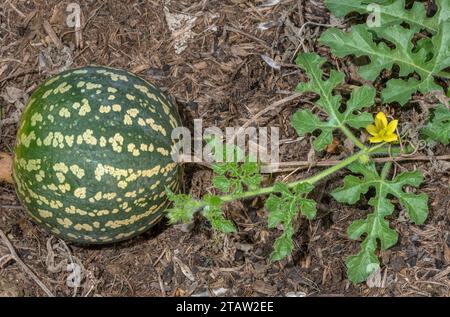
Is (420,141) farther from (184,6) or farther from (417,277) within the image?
(184,6)

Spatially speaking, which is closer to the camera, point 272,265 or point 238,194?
point 238,194

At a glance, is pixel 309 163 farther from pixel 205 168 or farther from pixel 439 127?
pixel 439 127

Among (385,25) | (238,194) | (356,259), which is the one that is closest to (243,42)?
(385,25)

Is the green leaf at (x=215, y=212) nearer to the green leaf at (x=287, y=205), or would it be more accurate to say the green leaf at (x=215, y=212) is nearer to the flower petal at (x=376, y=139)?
the green leaf at (x=287, y=205)

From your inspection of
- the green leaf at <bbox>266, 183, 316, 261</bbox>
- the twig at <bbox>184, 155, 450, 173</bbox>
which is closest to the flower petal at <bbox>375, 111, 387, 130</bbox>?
the twig at <bbox>184, 155, 450, 173</bbox>

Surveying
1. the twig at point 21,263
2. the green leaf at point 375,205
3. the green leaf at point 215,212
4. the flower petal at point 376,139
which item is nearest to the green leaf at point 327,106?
the flower petal at point 376,139

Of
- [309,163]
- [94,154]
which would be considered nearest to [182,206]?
[94,154]
